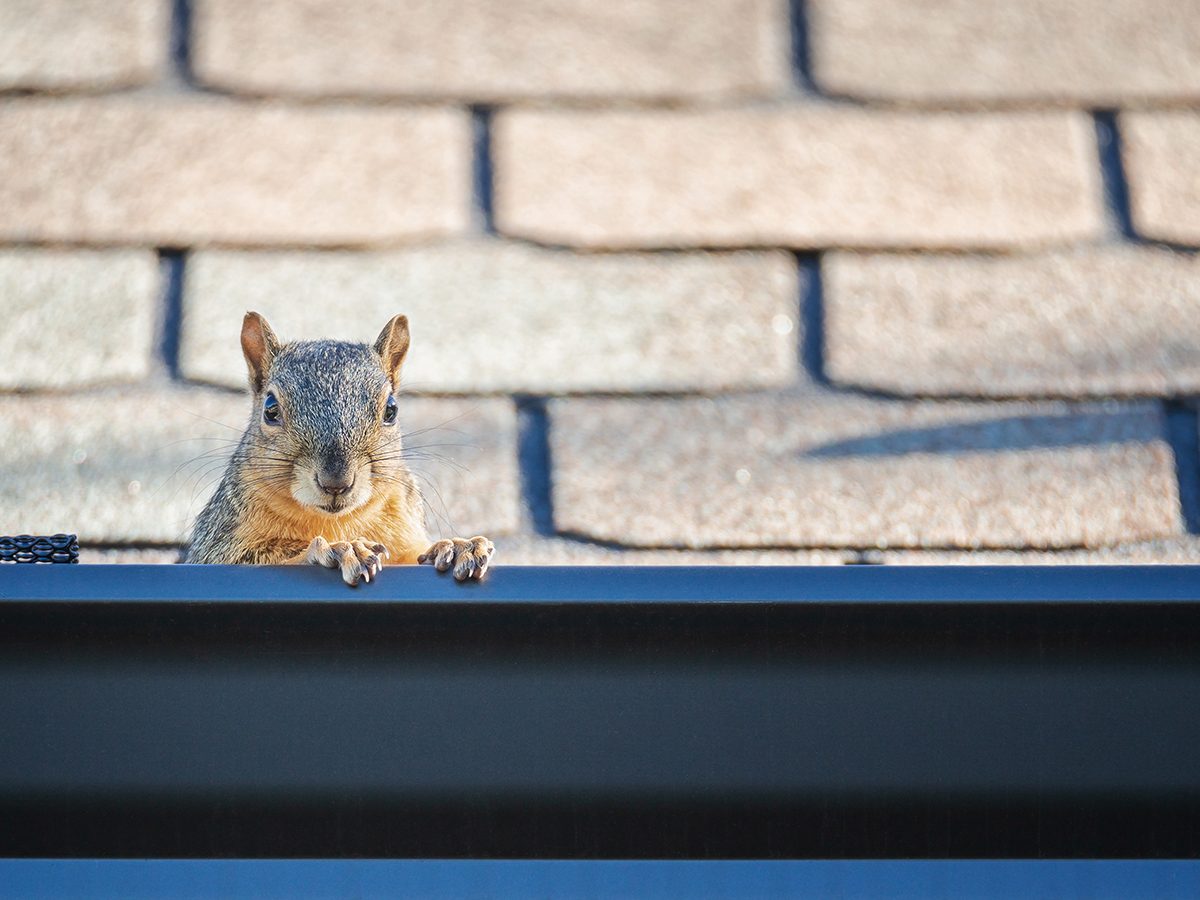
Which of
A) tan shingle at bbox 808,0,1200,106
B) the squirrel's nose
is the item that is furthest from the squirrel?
tan shingle at bbox 808,0,1200,106

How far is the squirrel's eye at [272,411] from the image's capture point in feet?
4.46

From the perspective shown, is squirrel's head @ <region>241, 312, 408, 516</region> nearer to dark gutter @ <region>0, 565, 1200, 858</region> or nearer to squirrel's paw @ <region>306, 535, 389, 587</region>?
squirrel's paw @ <region>306, 535, 389, 587</region>

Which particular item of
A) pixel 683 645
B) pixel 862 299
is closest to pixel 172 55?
pixel 862 299

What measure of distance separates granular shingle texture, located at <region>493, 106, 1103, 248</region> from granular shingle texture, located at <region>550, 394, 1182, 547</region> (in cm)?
21

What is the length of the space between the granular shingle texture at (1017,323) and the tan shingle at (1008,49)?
0.22m

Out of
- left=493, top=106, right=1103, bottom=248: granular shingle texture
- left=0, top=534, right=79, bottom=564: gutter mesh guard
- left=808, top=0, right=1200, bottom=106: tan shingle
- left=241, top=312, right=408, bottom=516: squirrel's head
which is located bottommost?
left=0, top=534, right=79, bottom=564: gutter mesh guard

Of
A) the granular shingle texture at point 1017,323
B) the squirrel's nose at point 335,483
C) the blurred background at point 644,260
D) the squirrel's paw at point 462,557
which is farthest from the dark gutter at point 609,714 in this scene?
the granular shingle texture at point 1017,323

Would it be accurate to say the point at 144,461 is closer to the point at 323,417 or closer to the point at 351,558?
the point at 323,417

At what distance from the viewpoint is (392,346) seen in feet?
4.51

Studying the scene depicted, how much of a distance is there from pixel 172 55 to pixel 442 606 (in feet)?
3.29

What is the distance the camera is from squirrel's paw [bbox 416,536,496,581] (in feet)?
2.89

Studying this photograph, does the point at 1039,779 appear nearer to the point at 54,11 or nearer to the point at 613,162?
the point at 613,162

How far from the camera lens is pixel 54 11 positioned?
1.56 m

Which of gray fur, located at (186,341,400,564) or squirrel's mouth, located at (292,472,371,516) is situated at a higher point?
gray fur, located at (186,341,400,564)
